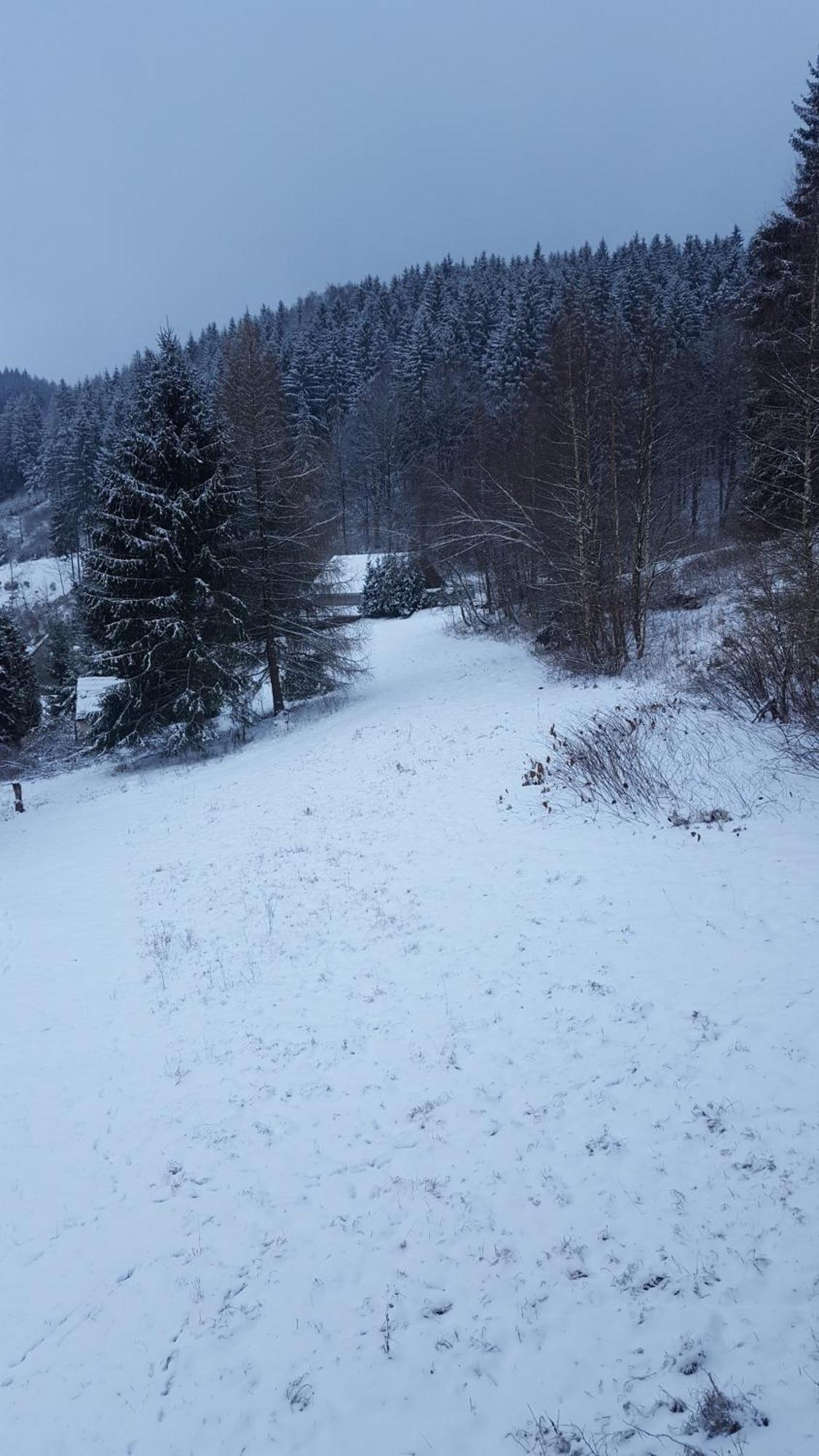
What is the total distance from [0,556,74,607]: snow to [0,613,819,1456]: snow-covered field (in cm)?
7258

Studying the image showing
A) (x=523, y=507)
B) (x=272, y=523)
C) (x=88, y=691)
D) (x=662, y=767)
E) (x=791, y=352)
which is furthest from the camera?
(x=88, y=691)

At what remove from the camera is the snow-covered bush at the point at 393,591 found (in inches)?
1706

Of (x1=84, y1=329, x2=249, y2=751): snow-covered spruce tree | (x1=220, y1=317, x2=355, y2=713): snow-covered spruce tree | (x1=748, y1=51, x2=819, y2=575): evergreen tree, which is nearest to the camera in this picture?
(x1=748, y1=51, x2=819, y2=575): evergreen tree

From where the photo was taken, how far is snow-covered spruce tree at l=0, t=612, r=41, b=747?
32219 millimetres

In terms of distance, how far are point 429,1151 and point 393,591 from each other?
40.4m

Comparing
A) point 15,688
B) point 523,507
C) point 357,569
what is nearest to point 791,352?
point 523,507

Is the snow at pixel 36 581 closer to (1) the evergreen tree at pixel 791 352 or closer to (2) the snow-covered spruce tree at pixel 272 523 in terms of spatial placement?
(2) the snow-covered spruce tree at pixel 272 523

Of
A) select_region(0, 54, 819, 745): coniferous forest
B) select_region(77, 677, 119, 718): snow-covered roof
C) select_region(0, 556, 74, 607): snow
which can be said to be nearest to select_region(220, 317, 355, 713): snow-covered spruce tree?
select_region(0, 54, 819, 745): coniferous forest

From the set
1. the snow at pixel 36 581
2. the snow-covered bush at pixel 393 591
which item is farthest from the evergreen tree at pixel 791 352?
the snow at pixel 36 581

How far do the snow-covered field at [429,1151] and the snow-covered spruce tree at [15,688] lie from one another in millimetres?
25429

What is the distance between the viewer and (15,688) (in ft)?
107

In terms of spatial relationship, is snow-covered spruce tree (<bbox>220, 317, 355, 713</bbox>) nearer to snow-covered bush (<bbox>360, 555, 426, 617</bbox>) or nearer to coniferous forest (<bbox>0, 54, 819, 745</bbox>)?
coniferous forest (<bbox>0, 54, 819, 745</bbox>)

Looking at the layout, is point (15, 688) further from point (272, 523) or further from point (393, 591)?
point (393, 591)

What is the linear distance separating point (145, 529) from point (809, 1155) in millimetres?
21044
